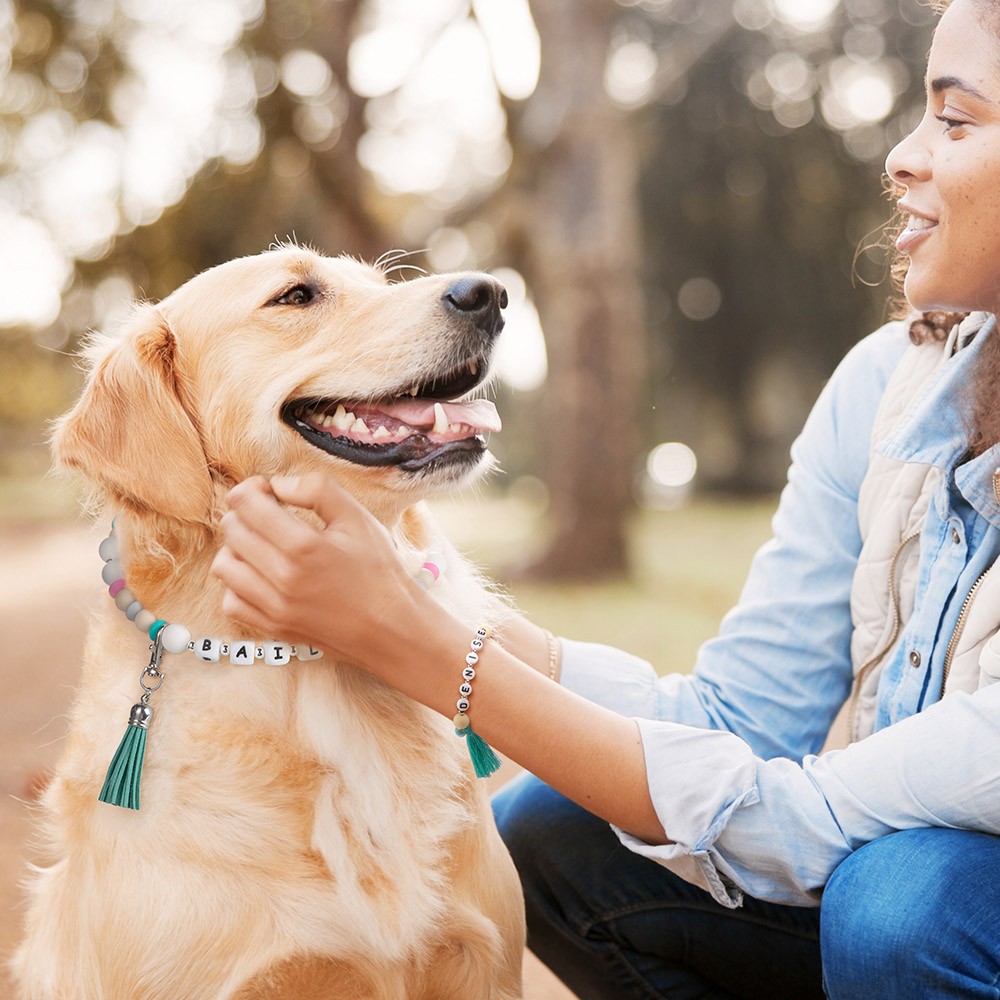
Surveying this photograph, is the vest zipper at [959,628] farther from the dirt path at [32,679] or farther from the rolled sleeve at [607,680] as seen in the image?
the dirt path at [32,679]

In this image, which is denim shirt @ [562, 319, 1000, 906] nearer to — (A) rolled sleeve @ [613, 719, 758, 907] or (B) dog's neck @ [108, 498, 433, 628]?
(A) rolled sleeve @ [613, 719, 758, 907]

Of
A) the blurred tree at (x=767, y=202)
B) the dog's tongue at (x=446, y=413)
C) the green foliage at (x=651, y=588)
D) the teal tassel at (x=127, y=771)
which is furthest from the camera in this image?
the blurred tree at (x=767, y=202)

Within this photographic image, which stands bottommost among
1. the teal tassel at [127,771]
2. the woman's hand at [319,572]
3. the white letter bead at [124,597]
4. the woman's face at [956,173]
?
the teal tassel at [127,771]

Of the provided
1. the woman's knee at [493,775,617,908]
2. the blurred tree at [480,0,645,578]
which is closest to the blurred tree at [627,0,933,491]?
the blurred tree at [480,0,645,578]

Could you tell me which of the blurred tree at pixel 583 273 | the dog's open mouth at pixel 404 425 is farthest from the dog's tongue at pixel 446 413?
the blurred tree at pixel 583 273

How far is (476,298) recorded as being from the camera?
193 cm

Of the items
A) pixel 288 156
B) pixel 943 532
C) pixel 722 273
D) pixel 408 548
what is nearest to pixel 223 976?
pixel 408 548

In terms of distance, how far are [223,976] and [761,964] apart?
105cm

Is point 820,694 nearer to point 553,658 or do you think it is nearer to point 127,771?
point 553,658

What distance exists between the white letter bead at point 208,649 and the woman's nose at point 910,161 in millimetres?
1367

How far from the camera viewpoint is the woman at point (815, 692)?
5.24ft

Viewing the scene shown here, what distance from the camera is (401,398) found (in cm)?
196

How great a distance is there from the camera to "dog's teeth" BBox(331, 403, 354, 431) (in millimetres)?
1886

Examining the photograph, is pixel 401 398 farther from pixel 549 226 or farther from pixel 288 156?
pixel 288 156
